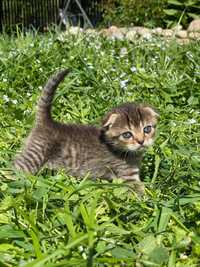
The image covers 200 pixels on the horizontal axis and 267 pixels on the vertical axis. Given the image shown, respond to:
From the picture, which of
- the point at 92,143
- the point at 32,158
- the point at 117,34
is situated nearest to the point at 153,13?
the point at 117,34


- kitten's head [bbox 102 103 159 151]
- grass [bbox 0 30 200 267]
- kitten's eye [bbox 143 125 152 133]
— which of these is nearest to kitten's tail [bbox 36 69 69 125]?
grass [bbox 0 30 200 267]

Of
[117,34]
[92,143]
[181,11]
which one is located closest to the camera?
[92,143]

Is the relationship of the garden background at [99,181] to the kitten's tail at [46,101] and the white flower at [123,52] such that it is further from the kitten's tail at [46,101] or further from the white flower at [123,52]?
the kitten's tail at [46,101]

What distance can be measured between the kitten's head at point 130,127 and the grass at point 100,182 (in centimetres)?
21

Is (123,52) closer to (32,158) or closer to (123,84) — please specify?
(123,84)

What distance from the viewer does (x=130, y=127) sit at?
5309 mm

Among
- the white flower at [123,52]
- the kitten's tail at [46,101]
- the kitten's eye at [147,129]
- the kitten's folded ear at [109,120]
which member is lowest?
the white flower at [123,52]

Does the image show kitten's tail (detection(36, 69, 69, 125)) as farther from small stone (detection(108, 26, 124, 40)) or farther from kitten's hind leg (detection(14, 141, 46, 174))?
small stone (detection(108, 26, 124, 40))

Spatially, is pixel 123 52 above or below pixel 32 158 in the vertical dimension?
above

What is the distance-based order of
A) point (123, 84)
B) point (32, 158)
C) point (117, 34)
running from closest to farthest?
1. point (32, 158)
2. point (123, 84)
3. point (117, 34)

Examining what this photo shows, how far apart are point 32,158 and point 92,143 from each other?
0.56m

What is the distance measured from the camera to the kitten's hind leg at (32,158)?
17.0 feet

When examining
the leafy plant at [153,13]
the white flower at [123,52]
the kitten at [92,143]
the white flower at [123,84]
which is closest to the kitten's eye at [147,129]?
the kitten at [92,143]

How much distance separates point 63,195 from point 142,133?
1291 millimetres
